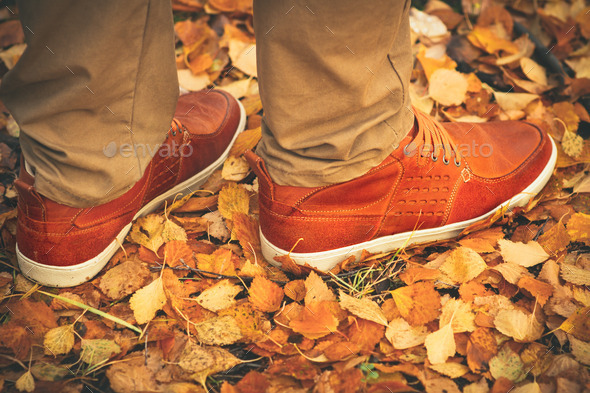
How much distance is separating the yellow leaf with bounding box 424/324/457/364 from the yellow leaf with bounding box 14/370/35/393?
0.87 metres

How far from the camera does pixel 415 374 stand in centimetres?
92

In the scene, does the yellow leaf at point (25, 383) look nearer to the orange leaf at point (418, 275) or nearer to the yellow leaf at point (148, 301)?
the yellow leaf at point (148, 301)

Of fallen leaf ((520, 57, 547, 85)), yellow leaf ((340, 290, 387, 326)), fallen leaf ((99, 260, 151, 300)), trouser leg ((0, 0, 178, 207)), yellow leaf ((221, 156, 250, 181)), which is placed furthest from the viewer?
fallen leaf ((520, 57, 547, 85))

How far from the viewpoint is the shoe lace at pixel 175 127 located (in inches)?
49.1

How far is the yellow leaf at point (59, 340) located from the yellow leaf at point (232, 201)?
509 millimetres

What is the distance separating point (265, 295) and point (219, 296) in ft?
0.40

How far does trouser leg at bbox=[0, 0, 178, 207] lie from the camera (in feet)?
2.57

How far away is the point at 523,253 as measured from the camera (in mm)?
1135

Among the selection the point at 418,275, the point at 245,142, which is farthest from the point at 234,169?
the point at 418,275

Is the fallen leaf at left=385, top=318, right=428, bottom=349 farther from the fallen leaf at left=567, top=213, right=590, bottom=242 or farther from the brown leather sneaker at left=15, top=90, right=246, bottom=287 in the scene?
Answer: the brown leather sneaker at left=15, top=90, right=246, bottom=287

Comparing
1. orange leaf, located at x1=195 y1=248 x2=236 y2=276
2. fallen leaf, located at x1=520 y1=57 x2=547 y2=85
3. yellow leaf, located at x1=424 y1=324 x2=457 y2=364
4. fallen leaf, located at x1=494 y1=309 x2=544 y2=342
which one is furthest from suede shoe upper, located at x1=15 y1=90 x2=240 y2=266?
fallen leaf, located at x1=520 y1=57 x2=547 y2=85

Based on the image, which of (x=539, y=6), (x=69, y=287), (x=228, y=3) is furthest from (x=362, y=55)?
(x=539, y=6)

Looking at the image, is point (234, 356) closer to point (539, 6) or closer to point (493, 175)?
point (493, 175)

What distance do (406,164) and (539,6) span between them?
1520 millimetres
